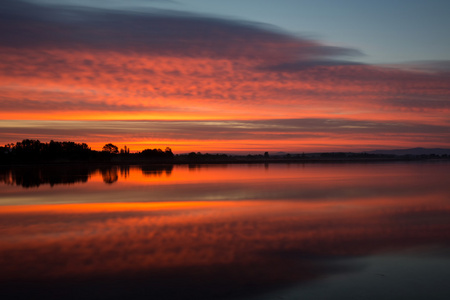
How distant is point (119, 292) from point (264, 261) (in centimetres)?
344

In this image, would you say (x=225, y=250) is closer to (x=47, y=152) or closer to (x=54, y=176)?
(x=54, y=176)

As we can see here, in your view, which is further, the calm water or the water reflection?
the water reflection

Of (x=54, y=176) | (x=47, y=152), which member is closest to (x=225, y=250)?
(x=54, y=176)

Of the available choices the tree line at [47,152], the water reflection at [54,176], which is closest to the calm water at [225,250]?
the water reflection at [54,176]

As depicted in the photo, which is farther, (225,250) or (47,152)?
(47,152)

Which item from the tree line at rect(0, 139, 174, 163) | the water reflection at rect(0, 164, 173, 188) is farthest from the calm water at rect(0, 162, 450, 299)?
the tree line at rect(0, 139, 174, 163)

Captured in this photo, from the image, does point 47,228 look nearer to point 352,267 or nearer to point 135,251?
point 135,251

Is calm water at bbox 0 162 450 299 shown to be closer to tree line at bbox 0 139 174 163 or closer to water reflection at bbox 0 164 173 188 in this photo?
water reflection at bbox 0 164 173 188

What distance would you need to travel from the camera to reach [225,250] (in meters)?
10.7

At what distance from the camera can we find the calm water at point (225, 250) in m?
7.89

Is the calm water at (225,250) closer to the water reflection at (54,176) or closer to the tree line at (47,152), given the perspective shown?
the water reflection at (54,176)

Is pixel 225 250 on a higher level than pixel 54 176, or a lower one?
lower

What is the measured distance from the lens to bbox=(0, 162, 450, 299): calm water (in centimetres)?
789

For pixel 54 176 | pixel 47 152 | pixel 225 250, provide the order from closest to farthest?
pixel 225 250, pixel 54 176, pixel 47 152
